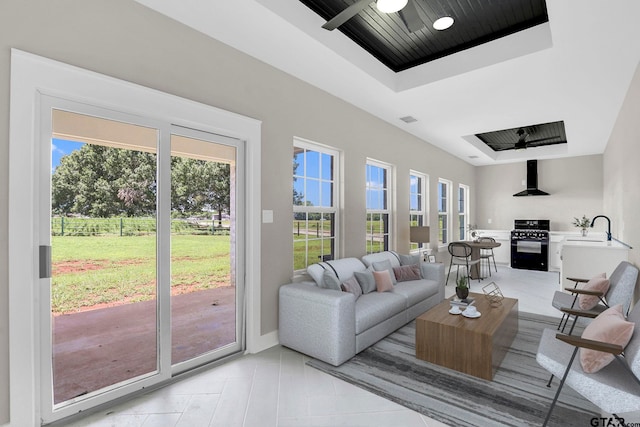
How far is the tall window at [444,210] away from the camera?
24.8 ft

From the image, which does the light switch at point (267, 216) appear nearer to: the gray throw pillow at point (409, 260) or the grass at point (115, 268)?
the grass at point (115, 268)

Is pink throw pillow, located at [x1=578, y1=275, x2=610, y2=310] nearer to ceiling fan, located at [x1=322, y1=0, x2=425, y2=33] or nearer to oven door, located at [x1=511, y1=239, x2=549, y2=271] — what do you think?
ceiling fan, located at [x1=322, y1=0, x2=425, y2=33]

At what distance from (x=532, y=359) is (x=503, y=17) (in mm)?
3193

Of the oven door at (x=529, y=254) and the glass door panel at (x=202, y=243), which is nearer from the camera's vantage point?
the glass door panel at (x=202, y=243)

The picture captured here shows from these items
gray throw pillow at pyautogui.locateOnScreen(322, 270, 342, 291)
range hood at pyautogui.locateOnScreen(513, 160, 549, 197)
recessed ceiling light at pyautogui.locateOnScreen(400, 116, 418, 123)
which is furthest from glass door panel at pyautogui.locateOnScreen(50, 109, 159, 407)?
range hood at pyautogui.locateOnScreen(513, 160, 549, 197)

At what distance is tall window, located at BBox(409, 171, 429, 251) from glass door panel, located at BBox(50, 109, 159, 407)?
15.8 ft

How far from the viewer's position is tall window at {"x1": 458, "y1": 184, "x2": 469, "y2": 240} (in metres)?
8.77

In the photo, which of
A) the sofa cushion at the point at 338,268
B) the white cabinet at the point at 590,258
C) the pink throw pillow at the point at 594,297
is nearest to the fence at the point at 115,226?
the sofa cushion at the point at 338,268

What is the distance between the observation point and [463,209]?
9.17 meters

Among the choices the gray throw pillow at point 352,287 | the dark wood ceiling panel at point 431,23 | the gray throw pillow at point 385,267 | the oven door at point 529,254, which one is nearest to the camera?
the dark wood ceiling panel at point 431,23

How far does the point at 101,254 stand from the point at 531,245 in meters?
8.96

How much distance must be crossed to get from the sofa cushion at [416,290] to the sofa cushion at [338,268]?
1.78 feet

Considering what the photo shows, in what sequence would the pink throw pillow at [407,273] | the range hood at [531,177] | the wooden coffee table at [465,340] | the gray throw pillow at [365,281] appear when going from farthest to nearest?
the range hood at [531,177] < the pink throw pillow at [407,273] < the gray throw pillow at [365,281] < the wooden coffee table at [465,340]

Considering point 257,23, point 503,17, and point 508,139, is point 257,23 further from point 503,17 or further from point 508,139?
point 508,139
